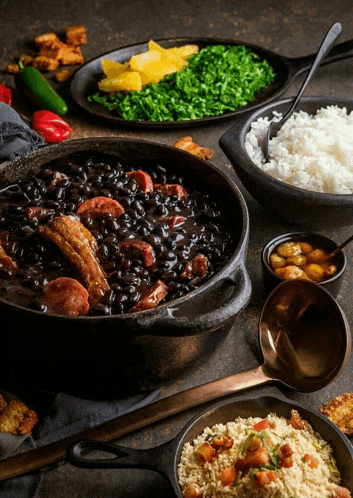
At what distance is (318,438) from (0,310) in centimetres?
148

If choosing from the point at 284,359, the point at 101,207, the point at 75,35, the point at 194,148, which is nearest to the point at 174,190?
the point at 101,207

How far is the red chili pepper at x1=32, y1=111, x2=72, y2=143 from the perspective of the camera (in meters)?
4.77

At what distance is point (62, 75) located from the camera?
5629mm

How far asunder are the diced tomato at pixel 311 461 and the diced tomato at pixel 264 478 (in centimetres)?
21

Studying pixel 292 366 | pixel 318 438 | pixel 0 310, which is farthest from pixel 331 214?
pixel 0 310

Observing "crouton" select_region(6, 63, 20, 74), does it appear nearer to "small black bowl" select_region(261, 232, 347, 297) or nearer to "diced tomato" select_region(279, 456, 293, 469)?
"small black bowl" select_region(261, 232, 347, 297)

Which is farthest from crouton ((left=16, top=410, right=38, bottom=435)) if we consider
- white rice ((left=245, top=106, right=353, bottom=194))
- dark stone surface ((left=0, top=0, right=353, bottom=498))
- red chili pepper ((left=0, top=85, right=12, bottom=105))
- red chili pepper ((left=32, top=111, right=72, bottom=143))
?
red chili pepper ((left=0, top=85, right=12, bottom=105))

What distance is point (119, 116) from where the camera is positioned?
4.94m

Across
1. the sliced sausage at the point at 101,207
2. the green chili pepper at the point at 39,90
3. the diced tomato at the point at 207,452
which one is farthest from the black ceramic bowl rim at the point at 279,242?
the green chili pepper at the point at 39,90

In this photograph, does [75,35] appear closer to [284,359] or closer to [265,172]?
[265,172]

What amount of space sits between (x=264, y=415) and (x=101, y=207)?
4.55ft

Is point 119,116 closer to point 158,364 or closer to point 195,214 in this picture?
point 195,214

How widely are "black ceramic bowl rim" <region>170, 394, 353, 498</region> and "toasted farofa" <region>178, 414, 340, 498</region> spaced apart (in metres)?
0.03

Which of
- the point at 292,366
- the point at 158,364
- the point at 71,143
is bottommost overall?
the point at 292,366
